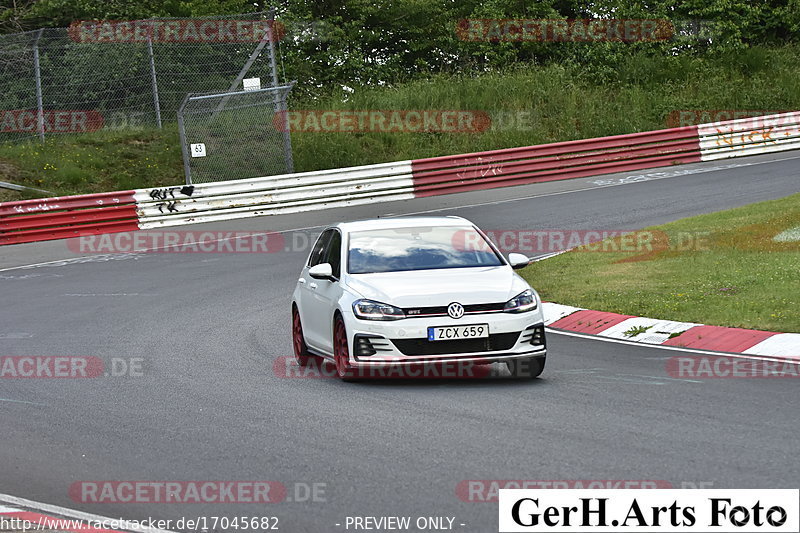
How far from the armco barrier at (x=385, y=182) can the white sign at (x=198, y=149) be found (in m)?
1.18

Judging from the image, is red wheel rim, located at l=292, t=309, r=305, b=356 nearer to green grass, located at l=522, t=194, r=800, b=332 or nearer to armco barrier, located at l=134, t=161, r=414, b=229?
green grass, located at l=522, t=194, r=800, b=332

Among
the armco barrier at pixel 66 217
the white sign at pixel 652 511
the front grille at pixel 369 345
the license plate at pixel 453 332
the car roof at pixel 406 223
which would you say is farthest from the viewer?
the armco barrier at pixel 66 217

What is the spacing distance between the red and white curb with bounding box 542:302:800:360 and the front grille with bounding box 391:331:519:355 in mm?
2866

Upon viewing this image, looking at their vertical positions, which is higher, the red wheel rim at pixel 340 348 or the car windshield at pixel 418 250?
the car windshield at pixel 418 250

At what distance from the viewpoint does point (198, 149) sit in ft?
94.5

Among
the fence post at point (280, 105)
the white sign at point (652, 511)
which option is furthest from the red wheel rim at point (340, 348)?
the fence post at point (280, 105)

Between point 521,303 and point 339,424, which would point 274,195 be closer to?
point 521,303

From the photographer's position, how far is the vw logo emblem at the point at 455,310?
35.1ft

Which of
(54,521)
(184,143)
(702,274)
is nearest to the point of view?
(54,521)

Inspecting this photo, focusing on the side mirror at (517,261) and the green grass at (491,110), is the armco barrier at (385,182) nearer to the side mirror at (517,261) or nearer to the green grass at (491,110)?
the green grass at (491,110)

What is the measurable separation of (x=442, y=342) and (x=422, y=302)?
0.40 m

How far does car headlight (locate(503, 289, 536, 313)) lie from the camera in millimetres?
10852

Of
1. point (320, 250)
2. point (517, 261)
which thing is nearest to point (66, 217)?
point (320, 250)

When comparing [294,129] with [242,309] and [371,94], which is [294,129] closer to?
[371,94]
